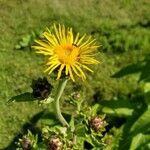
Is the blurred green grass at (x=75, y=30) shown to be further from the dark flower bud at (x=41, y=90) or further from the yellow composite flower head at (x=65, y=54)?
the yellow composite flower head at (x=65, y=54)

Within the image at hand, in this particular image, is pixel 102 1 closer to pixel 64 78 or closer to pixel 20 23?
pixel 20 23

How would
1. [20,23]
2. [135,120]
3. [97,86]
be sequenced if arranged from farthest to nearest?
[20,23] → [97,86] → [135,120]

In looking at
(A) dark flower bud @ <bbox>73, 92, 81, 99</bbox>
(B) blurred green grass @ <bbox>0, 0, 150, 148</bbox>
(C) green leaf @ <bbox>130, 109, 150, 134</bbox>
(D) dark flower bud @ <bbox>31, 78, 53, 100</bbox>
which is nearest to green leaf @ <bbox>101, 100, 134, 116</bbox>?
(C) green leaf @ <bbox>130, 109, 150, 134</bbox>

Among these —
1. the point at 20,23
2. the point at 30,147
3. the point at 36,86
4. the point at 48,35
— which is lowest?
the point at 30,147

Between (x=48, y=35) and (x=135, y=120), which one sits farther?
(x=135, y=120)

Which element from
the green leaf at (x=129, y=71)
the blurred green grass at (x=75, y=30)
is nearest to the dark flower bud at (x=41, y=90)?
the green leaf at (x=129, y=71)


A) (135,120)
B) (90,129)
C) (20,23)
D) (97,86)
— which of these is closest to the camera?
(90,129)

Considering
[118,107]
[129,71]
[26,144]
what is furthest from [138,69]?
[26,144]

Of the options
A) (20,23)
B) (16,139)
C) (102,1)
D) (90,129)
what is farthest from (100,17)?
(90,129)

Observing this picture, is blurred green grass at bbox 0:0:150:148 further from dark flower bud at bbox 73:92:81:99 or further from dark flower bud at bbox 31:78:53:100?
dark flower bud at bbox 31:78:53:100

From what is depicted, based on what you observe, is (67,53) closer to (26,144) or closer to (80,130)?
(80,130)
